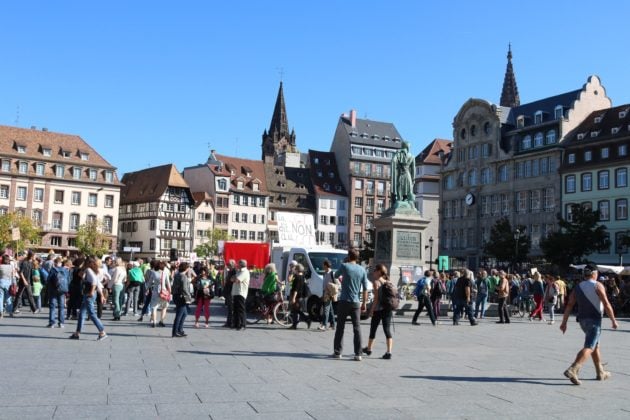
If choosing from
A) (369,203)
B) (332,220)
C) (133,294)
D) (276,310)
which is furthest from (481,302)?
(369,203)

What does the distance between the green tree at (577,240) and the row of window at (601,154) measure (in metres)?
7.49

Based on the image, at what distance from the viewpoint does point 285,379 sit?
403 inches

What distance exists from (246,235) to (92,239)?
76.3 ft

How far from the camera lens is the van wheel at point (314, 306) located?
21422mm

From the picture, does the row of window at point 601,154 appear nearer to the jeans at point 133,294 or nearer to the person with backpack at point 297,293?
the person with backpack at point 297,293

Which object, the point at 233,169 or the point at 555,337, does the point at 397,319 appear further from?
the point at 233,169

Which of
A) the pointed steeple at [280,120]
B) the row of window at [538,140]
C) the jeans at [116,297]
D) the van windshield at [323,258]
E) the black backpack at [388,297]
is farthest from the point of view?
the pointed steeple at [280,120]

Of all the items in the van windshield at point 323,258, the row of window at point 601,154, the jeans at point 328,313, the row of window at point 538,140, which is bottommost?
the jeans at point 328,313

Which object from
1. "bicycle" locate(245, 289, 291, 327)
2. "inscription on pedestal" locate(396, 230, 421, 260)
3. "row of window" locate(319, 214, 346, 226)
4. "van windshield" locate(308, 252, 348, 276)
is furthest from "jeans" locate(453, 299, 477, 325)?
"row of window" locate(319, 214, 346, 226)

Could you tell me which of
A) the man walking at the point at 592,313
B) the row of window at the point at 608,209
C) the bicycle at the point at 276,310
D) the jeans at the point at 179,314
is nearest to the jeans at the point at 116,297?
the bicycle at the point at 276,310

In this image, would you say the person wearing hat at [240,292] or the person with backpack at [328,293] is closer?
the person with backpack at [328,293]

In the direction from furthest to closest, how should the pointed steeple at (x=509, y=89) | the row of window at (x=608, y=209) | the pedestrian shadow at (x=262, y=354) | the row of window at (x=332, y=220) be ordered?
the pointed steeple at (x=509, y=89) < the row of window at (x=332, y=220) < the row of window at (x=608, y=209) < the pedestrian shadow at (x=262, y=354)

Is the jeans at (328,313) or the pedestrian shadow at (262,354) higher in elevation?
the jeans at (328,313)

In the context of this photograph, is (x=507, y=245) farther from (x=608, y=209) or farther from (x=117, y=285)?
(x=117, y=285)
